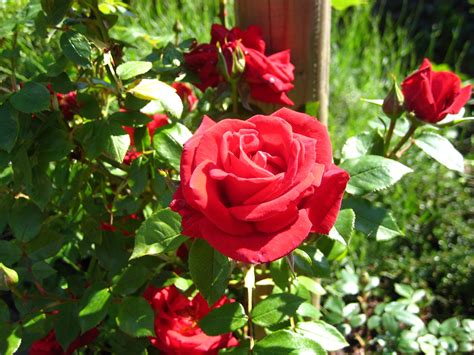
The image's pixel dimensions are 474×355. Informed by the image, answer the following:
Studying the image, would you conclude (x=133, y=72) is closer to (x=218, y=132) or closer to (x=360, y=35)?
(x=218, y=132)

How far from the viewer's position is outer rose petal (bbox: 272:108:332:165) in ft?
2.31

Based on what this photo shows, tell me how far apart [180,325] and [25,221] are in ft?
1.12

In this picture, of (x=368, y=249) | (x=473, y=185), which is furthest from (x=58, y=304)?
(x=473, y=185)

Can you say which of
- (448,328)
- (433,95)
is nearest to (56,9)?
(433,95)

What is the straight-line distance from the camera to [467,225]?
195 centimetres

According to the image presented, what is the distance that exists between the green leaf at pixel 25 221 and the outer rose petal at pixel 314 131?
54 cm

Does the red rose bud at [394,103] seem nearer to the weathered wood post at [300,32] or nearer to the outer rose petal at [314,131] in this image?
the weathered wood post at [300,32]

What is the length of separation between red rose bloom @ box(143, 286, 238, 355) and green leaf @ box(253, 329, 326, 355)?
127 mm

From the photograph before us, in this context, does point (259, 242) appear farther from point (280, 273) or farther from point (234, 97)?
point (234, 97)

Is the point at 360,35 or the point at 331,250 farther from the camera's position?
the point at 360,35

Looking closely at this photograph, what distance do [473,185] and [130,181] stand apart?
5.19ft

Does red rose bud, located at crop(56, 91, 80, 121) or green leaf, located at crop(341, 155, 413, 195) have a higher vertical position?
red rose bud, located at crop(56, 91, 80, 121)

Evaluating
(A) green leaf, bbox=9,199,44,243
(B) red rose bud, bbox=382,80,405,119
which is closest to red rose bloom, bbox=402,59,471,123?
(B) red rose bud, bbox=382,80,405,119

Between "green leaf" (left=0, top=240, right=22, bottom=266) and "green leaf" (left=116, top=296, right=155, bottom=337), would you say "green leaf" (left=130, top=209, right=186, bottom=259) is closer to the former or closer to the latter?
"green leaf" (left=116, top=296, right=155, bottom=337)
